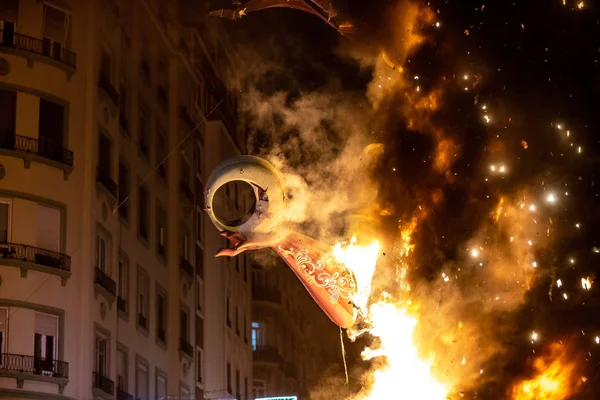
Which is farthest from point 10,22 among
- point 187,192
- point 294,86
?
point 187,192

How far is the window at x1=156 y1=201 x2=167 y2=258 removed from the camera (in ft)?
107

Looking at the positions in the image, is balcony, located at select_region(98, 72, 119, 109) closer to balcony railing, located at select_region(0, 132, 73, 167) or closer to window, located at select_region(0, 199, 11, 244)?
balcony railing, located at select_region(0, 132, 73, 167)

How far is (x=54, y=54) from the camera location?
27.3 metres

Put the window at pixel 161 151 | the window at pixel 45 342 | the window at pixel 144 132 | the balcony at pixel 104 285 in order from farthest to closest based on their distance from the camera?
the window at pixel 161 151 → the window at pixel 144 132 → the balcony at pixel 104 285 → the window at pixel 45 342

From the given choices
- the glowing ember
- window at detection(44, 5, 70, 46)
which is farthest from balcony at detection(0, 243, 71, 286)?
the glowing ember

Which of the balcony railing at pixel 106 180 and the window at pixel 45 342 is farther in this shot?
the balcony railing at pixel 106 180

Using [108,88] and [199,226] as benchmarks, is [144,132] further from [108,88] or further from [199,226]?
[199,226]

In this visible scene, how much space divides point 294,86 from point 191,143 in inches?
551

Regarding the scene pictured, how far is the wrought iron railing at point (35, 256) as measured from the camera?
25.1 metres

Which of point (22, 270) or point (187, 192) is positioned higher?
point (187, 192)

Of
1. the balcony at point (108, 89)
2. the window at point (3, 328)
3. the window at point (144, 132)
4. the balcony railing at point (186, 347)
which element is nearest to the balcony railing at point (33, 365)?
the window at point (3, 328)

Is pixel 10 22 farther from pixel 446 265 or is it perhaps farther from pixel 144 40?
pixel 446 265

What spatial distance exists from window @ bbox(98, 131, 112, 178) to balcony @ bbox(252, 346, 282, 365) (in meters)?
17.5

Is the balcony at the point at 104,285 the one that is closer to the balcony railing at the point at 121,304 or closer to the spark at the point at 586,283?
the balcony railing at the point at 121,304
